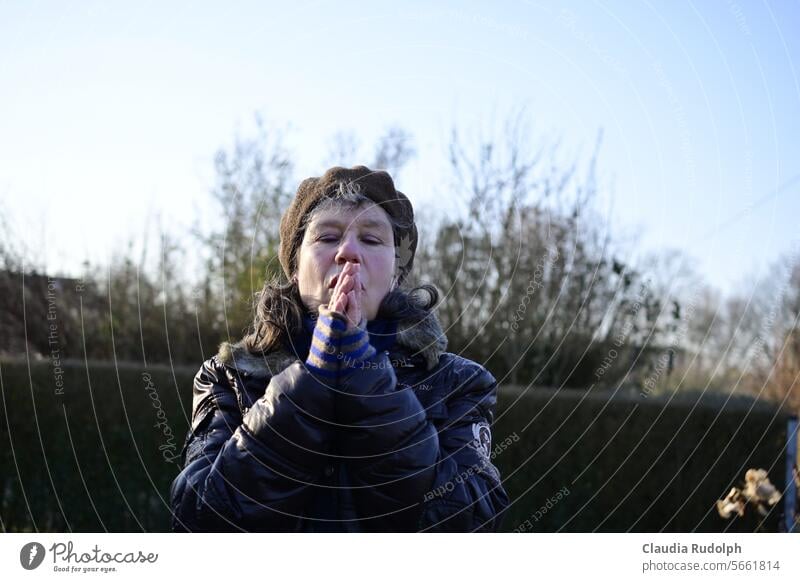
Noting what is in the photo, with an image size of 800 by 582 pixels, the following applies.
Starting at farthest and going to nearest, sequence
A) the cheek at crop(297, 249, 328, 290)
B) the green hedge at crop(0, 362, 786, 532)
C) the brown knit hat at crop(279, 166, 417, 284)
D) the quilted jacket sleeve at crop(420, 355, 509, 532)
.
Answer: the green hedge at crop(0, 362, 786, 532), the brown knit hat at crop(279, 166, 417, 284), the cheek at crop(297, 249, 328, 290), the quilted jacket sleeve at crop(420, 355, 509, 532)

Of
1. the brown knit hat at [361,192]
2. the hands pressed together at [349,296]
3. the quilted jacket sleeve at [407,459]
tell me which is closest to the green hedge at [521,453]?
the brown knit hat at [361,192]

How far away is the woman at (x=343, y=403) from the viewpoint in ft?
7.00

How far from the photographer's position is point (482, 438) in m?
2.39

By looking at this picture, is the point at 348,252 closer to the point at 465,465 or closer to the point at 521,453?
the point at 465,465

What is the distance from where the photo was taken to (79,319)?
7949mm

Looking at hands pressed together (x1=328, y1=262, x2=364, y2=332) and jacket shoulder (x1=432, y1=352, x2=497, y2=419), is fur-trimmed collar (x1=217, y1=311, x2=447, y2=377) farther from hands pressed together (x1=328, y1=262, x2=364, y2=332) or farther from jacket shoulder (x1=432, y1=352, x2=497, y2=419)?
hands pressed together (x1=328, y1=262, x2=364, y2=332)

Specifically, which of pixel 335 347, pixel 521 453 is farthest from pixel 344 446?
pixel 521 453

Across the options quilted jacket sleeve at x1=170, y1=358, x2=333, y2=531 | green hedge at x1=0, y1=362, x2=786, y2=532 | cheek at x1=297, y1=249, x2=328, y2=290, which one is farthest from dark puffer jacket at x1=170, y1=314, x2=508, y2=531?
green hedge at x1=0, y1=362, x2=786, y2=532

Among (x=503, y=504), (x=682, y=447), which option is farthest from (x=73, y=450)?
(x=503, y=504)

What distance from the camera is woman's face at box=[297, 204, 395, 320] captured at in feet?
7.59

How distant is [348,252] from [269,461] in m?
0.58

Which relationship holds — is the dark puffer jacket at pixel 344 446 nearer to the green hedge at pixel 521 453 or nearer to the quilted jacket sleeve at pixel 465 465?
the quilted jacket sleeve at pixel 465 465

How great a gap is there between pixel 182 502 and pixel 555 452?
5.32 metres

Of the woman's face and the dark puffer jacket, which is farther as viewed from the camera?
the woman's face
